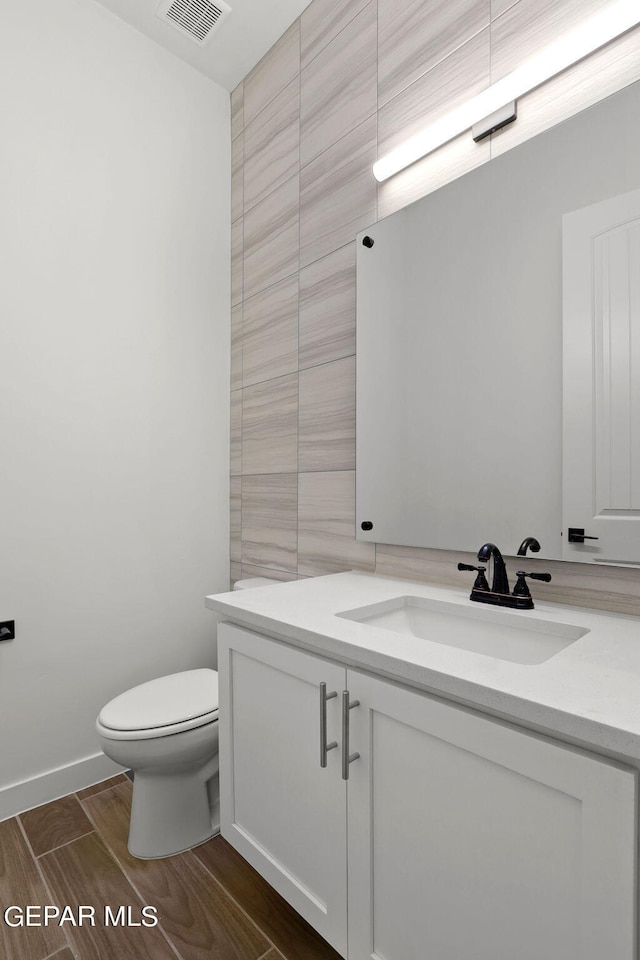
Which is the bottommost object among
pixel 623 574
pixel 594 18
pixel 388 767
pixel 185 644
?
pixel 185 644

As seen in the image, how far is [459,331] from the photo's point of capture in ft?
4.45

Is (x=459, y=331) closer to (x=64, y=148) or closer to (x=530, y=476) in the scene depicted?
(x=530, y=476)

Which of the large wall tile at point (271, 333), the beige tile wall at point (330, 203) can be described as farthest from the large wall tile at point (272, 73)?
the large wall tile at point (271, 333)

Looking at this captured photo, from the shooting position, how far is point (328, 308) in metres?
1.76

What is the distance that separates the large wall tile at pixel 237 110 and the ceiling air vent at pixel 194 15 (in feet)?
0.85

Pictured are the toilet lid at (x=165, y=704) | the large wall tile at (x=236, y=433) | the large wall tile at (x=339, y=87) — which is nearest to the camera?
the toilet lid at (x=165, y=704)

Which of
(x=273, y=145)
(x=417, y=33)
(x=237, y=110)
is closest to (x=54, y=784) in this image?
(x=273, y=145)

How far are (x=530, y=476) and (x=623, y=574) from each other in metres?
0.28

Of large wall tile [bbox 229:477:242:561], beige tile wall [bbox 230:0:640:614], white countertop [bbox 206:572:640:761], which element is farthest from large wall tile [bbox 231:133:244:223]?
white countertop [bbox 206:572:640:761]

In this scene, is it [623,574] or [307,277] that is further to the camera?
[307,277]

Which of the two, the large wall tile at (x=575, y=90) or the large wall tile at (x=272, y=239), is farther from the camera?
the large wall tile at (x=272, y=239)

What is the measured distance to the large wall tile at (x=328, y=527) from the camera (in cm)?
167

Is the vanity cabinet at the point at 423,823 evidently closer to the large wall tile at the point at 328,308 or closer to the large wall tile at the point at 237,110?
the large wall tile at the point at 328,308

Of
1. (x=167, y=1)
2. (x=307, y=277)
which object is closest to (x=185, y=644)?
(x=307, y=277)
